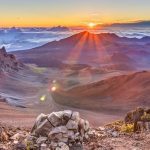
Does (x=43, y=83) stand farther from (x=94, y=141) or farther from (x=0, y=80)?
(x=94, y=141)

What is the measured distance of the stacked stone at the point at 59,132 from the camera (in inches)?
482

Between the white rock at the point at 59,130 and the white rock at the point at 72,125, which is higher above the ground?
the white rock at the point at 72,125

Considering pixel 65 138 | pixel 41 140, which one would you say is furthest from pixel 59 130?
pixel 41 140

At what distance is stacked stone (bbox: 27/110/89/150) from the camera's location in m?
12.2

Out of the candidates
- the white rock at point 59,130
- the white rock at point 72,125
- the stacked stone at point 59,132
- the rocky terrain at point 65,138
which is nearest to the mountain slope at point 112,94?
the rocky terrain at point 65,138

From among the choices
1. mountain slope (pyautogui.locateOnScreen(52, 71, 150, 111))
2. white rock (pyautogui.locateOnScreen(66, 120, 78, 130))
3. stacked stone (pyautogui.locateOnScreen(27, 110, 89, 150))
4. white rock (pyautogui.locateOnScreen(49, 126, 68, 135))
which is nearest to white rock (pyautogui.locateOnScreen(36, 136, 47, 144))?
stacked stone (pyautogui.locateOnScreen(27, 110, 89, 150))

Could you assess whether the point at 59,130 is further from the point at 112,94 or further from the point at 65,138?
the point at 112,94

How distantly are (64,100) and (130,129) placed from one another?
76574 mm

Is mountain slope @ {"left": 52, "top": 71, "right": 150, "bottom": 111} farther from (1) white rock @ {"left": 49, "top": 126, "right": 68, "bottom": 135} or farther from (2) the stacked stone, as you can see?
(1) white rock @ {"left": 49, "top": 126, "right": 68, "bottom": 135}

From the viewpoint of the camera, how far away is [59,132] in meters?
12.4

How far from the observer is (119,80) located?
109 m

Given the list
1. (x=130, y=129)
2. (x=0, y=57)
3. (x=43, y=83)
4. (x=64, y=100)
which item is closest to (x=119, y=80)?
(x=64, y=100)

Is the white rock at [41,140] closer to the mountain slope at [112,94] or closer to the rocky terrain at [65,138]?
the rocky terrain at [65,138]

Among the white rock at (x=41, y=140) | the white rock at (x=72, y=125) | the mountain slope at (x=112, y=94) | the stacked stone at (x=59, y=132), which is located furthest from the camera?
the mountain slope at (x=112, y=94)
